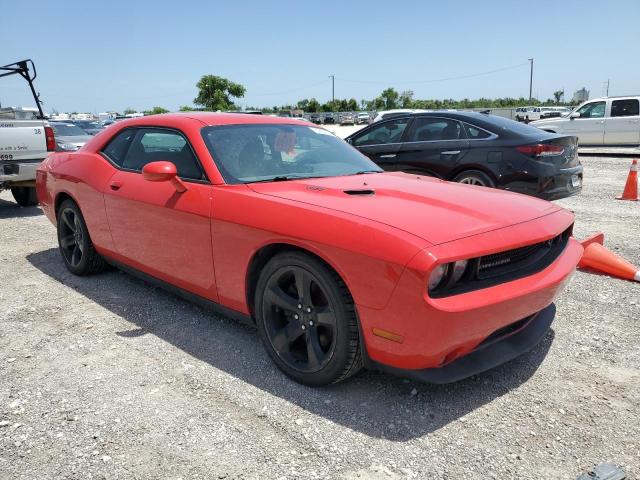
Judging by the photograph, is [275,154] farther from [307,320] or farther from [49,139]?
[49,139]

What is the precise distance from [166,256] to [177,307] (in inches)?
24.7

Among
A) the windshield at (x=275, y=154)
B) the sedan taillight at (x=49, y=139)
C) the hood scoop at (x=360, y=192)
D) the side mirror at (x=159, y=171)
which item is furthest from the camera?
the sedan taillight at (x=49, y=139)

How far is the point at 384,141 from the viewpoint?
7.51 metres

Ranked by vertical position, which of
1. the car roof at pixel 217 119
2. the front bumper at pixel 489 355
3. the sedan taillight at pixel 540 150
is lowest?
the front bumper at pixel 489 355

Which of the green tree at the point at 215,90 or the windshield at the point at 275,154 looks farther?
the green tree at the point at 215,90

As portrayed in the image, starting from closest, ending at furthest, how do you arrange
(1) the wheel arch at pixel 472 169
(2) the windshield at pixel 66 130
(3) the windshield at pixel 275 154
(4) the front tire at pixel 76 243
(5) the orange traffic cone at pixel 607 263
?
(3) the windshield at pixel 275 154, (5) the orange traffic cone at pixel 607 263, (4) the front tire at pixel 76 243, (1) the wheel arch at pixel 472 169, (2) the windshield at pixel 66 130

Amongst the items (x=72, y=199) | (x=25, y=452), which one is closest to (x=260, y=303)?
(x=25, y=452)

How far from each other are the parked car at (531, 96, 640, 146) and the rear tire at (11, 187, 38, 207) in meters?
13.7

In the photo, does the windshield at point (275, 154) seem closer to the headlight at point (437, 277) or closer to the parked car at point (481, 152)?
the headlight at point (437, 277)

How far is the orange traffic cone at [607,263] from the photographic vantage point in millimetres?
4391

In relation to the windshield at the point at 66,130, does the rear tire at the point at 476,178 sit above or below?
below

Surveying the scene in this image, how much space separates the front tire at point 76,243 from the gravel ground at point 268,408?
767 millimetres

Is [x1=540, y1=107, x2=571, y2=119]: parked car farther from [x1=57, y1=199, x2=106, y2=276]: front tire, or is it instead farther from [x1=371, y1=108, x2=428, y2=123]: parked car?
[x1=57, y1=199, x2=106, y2=276]: front tire

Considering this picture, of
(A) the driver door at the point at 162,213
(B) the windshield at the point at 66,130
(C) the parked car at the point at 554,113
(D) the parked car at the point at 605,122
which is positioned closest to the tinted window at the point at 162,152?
(A) the driver door at the point at 162,213
